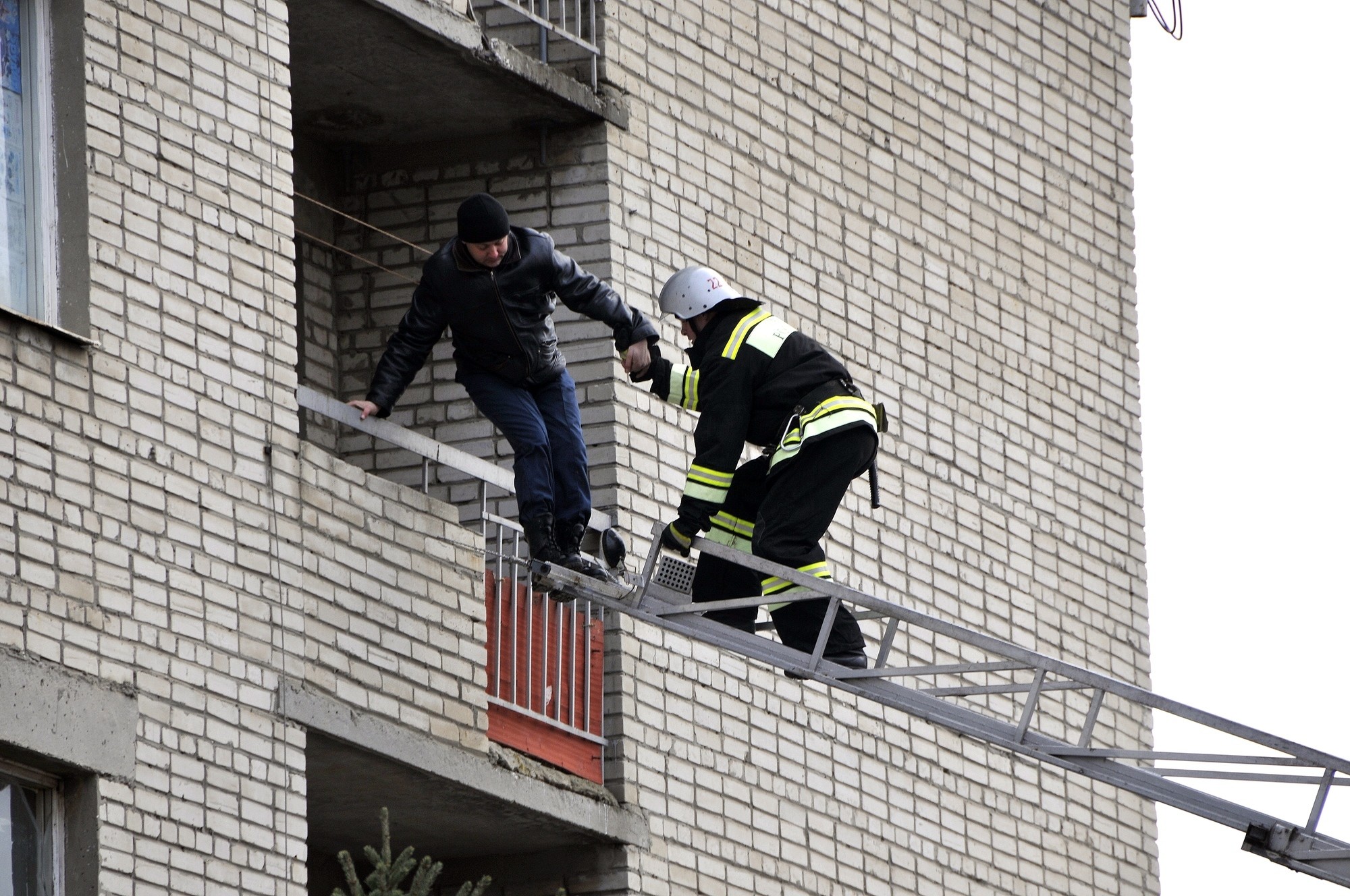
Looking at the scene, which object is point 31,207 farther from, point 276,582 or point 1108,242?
point 1108,242

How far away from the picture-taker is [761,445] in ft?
41.4

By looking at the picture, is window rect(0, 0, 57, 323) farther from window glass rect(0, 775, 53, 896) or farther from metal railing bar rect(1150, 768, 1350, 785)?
metal railing bar rect(1150, 768, 1350, 785)

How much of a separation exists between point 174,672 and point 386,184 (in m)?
4.45

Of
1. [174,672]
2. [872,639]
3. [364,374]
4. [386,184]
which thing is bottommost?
[174,672]

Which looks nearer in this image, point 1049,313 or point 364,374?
point 364,374

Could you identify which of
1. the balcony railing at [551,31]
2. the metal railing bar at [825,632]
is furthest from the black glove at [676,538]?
the balcony railing at [551,31]

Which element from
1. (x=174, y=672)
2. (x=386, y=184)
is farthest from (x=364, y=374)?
(x=174, y=672)

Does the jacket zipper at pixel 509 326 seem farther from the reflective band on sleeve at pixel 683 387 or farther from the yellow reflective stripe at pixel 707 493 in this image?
the yellow reflective stripe at pixel 707 493

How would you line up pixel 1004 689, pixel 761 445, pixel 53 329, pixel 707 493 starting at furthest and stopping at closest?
pixel 761 445 → pixel 707 493 → pixel 1004 689 → pixel 53 329

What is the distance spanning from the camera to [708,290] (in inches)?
492

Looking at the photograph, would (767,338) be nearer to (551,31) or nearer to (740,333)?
(740,333)

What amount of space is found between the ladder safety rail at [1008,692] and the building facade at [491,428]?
1050 millimetres

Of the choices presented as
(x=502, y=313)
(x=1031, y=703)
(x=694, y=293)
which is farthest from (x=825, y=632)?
(x=502, y=313)

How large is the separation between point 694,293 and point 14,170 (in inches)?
113
